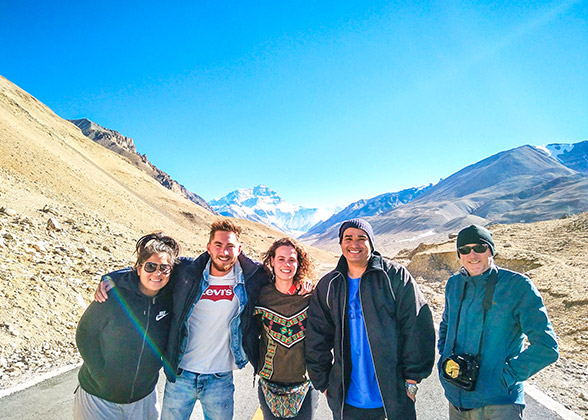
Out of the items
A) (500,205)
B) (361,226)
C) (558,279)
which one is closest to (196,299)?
(361,226)

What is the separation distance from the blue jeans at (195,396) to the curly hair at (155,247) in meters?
1.16

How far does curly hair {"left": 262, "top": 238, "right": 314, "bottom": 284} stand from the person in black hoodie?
103 centimetres

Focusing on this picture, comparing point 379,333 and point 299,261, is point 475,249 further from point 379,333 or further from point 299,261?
point 299,261

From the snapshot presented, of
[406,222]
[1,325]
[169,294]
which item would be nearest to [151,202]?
[1,325]

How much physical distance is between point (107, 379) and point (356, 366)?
7.21 feet

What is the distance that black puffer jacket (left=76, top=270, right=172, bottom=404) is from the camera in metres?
2.53

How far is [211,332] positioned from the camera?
295 centimetres

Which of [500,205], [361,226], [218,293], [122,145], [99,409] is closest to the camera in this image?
[99,409]

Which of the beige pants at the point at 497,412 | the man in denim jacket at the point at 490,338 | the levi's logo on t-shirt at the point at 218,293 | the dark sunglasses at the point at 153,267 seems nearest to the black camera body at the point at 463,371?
the man in denim jacket at the point at 490,338

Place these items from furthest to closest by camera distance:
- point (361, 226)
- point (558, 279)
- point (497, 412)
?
point (558, 279)
point (361, 226)
point (497, 412)

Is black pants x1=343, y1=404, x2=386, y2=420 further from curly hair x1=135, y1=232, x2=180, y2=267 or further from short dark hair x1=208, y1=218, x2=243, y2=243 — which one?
curly hair x1=135, y1=232, x2=180, y2=267

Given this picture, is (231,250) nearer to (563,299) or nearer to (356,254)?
(356,254)

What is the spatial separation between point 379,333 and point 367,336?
0.12 metres

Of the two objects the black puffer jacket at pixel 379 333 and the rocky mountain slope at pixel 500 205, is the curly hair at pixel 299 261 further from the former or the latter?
the rocky mountain slope at pixel 500 205
